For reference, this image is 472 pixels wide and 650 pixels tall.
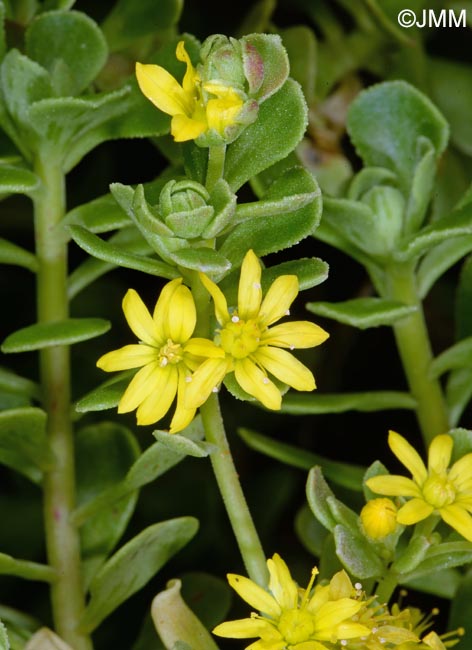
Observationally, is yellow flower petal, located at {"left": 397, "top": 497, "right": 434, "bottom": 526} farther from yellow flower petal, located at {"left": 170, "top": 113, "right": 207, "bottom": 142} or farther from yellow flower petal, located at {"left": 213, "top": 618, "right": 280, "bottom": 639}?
yellow flower petal, located at {"left": 170, "top": 113, "right": 207, "bottom": 142}

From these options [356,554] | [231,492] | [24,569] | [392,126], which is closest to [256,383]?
[231,492]

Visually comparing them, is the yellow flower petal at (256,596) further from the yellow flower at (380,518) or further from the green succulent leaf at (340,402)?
the green succulent leaf at (340,402)

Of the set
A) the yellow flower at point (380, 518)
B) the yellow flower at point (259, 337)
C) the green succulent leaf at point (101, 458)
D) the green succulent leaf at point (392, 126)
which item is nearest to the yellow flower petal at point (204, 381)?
the yellow flower at point (259, 337)

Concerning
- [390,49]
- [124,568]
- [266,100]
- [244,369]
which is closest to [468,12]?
[390,49]

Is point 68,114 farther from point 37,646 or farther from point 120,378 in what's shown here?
point 37,646

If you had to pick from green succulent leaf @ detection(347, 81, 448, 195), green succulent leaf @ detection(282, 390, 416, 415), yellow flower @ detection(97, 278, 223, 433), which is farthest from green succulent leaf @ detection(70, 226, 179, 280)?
green succulent leaf @ detection(347, 81, 448, 195)

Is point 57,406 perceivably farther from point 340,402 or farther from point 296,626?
point 296,626
